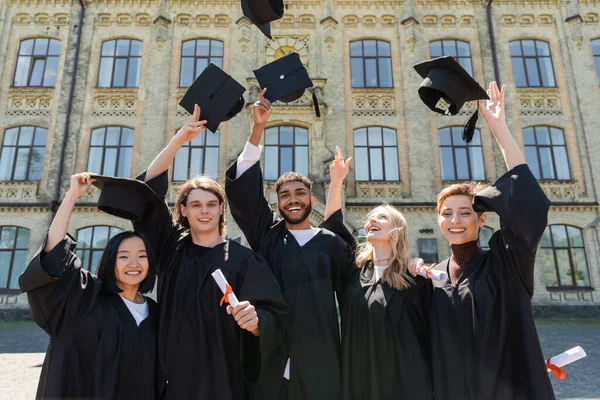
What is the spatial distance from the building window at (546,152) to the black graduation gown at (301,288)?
1574cm

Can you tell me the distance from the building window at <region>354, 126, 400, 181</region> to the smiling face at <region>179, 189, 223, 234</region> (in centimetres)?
1311

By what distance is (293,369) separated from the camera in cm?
294

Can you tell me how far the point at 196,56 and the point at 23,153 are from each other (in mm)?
8150

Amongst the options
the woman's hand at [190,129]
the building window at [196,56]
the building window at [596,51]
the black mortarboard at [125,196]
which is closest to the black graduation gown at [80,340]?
the black mortarboard at [125,196]

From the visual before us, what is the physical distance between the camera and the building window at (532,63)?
17016 millimetres

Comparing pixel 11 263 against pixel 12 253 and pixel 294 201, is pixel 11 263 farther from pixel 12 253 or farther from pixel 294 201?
pixel 294 201

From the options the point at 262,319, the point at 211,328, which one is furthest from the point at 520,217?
the point at 211,328

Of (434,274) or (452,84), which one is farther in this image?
(452,84)

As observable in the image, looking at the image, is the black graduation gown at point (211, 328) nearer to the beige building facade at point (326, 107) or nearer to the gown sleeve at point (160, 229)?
the gown sleeve at point (160, 229)

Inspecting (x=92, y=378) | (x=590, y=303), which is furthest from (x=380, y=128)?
(x=92, y=378)

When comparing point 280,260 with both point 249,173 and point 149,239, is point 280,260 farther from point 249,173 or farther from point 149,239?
point 149,239

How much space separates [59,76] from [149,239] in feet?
56.4

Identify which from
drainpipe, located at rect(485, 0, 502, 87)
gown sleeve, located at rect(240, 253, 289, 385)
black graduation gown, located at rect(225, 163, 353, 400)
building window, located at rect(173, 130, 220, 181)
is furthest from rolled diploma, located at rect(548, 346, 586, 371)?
drainpipe, located at rect(485, 0, 502, 87)

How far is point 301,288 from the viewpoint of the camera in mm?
3105
